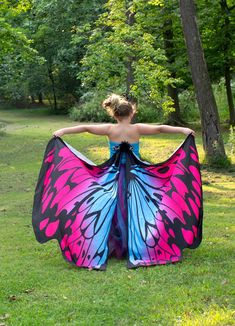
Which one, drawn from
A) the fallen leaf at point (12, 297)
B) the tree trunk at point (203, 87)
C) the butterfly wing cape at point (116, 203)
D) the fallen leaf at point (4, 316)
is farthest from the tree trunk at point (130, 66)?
the fallen leaf at point (4, 316)

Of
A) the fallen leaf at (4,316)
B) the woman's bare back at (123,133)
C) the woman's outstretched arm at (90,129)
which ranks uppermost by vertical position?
the woman's outstretched arm at (90,129)

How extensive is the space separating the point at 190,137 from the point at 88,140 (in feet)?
56.4

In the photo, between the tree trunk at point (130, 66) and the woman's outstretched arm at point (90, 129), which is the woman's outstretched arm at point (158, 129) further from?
the tree trunk at point (130, 66)

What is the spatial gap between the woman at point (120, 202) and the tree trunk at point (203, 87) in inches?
291

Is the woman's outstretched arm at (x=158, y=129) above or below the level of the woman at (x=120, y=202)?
above

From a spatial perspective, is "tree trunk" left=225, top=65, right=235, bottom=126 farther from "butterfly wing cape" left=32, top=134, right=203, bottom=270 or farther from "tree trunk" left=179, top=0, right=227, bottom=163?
"butterfly wing cape" left=32, top=134, right=203, bottom=270

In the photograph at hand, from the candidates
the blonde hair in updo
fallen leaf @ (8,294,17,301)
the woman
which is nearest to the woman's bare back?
the woman

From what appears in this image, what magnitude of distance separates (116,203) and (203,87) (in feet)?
26.5

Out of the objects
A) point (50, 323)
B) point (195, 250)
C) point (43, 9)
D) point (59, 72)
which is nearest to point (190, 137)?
point (195, 250)

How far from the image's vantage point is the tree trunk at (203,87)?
13305mm

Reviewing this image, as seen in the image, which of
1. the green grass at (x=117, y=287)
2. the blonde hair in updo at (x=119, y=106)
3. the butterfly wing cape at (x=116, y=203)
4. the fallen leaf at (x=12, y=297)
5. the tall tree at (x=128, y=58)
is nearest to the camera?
the green grass at (x=117, y=287)

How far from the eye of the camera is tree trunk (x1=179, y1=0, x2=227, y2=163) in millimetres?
13305

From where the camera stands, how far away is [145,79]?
14.4 m

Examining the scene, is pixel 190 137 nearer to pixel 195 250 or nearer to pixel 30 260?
pixel 195 250
